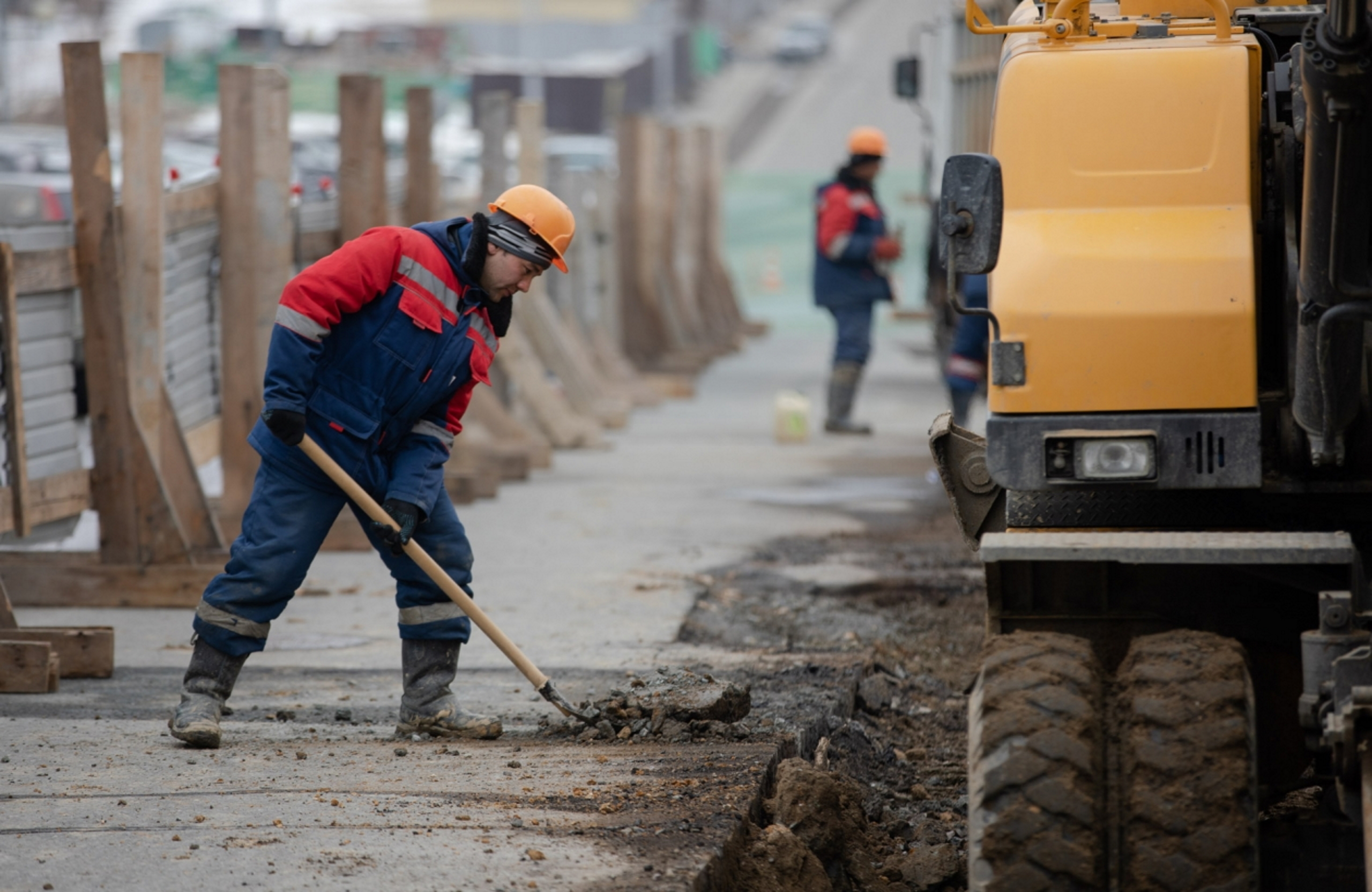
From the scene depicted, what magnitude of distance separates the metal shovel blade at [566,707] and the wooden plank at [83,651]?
166 centimetres

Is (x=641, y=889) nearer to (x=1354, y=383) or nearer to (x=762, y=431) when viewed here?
(x=1354, y=383)

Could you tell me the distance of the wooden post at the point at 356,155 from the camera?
31.9ft

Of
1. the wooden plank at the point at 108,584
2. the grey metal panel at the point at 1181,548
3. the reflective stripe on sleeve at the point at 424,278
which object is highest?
the reflective stripe on sleeve at the point at 424,278

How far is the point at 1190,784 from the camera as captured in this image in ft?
11.9

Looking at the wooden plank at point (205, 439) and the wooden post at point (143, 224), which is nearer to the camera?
the wooden post at point (143, 224)

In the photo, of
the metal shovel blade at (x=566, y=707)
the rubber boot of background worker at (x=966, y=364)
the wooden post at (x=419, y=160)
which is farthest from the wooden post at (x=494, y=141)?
the metal shovel blade at (x=566, y=707)

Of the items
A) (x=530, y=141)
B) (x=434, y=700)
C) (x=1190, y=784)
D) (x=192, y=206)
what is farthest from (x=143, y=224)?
(x=530, y=141)

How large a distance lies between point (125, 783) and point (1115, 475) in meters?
2.70

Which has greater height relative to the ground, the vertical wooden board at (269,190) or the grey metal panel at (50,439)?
the vertical wooden board at (269,190)

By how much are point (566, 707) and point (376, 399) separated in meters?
1.10

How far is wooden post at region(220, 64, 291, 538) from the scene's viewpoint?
852 centimetres

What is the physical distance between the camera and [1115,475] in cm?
403

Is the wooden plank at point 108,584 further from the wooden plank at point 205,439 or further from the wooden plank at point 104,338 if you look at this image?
the wooden plank at point 205,439

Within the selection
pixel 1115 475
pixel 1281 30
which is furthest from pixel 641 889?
pixel 1281 30
